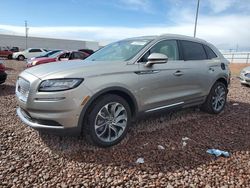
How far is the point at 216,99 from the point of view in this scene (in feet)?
16.7

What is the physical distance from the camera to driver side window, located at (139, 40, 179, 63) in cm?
370

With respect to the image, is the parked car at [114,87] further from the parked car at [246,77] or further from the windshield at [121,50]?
the parked car at [246,77]

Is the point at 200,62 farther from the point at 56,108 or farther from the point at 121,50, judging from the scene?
the point at 56,108

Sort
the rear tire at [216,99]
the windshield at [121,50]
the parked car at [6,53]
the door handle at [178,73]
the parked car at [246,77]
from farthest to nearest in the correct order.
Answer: the parked car at [6,53], the parked car at [246,77], the rear tire at [216,99], the door handle at [178,73], the windshield at [121,50]

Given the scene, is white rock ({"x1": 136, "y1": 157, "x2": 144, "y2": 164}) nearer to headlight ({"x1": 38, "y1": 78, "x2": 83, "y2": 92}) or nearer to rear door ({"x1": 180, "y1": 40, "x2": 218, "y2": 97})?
headlight ({"x1": 38, "y1": 78, "x2": 83, "y2": 92})

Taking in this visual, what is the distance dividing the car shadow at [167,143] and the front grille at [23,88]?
2.76ft

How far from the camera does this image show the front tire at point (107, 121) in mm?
3045

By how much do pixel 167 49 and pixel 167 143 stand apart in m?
1.72

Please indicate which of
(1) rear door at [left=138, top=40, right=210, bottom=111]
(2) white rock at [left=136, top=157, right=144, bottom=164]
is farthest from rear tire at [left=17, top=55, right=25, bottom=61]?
(2) white rock at [left=136, top=157, right=144, bottom=164]

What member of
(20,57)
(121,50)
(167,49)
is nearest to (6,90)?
(121,50)

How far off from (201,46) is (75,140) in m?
3.38

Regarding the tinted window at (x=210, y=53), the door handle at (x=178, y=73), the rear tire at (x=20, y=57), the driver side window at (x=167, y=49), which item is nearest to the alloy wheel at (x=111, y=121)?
the driver side window at (x=167, y=49)

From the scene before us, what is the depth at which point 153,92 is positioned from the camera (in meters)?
3.63

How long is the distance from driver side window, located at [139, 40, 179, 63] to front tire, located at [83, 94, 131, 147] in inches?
36.0
